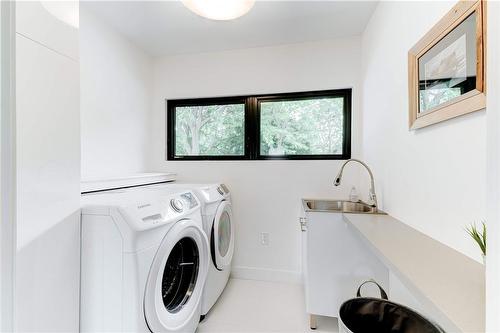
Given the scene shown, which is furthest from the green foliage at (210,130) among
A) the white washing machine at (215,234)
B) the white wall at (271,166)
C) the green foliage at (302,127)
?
the white washing machine at (215,234)

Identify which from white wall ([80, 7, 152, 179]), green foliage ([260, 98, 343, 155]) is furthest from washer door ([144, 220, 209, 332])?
green foliage ([260, 98, 343, 155])

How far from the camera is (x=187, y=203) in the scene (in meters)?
1.54

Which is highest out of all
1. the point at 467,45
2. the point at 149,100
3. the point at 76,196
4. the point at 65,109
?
the point at 149,100

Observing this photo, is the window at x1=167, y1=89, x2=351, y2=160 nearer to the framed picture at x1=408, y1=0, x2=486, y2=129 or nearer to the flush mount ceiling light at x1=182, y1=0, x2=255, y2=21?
the framed picture at x1=408, y1=0, x2=486, y2=129

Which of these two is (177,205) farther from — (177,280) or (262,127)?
(262,127)

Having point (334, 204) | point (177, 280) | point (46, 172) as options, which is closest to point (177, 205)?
point (177, 280)

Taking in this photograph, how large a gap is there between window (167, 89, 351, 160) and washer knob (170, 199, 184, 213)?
1174 mm

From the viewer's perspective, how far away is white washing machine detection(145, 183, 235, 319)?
1783 millimetres

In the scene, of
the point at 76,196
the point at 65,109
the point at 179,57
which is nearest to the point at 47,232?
the point at 76,196

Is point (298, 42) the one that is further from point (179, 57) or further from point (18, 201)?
point (18, 201)

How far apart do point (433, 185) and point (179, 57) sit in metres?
2.57

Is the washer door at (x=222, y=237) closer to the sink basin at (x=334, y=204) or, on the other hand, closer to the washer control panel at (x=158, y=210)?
the washer control panel at (x=158, y=210)

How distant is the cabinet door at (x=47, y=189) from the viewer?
921 mm

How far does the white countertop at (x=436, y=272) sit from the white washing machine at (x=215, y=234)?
1.04 metres
